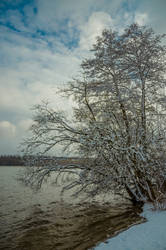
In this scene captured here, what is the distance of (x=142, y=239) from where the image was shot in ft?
15.8

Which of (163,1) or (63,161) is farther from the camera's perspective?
(163,1)

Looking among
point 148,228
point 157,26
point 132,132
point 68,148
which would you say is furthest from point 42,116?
point 157,26

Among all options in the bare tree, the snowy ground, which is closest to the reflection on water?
the snowy ground

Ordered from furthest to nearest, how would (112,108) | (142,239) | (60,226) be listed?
(112,108) → (60,226) → (142,239)

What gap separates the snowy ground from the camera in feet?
14.5

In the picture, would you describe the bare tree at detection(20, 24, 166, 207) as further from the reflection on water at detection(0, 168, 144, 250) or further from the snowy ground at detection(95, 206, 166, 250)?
the snowy ground at detection(95, 206, 166, 250)

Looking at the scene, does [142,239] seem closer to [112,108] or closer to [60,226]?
[60,226]

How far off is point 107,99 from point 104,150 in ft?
11.8

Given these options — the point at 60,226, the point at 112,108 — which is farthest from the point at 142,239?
the point at 112,108

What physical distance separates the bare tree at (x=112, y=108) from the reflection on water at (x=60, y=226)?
1427 millimetres

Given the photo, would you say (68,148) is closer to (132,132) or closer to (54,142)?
(54,142)

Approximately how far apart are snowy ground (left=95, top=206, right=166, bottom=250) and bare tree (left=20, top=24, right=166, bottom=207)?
2512 millimetres

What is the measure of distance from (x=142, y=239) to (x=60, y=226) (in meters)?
4.12

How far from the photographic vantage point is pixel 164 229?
5.19 meters
